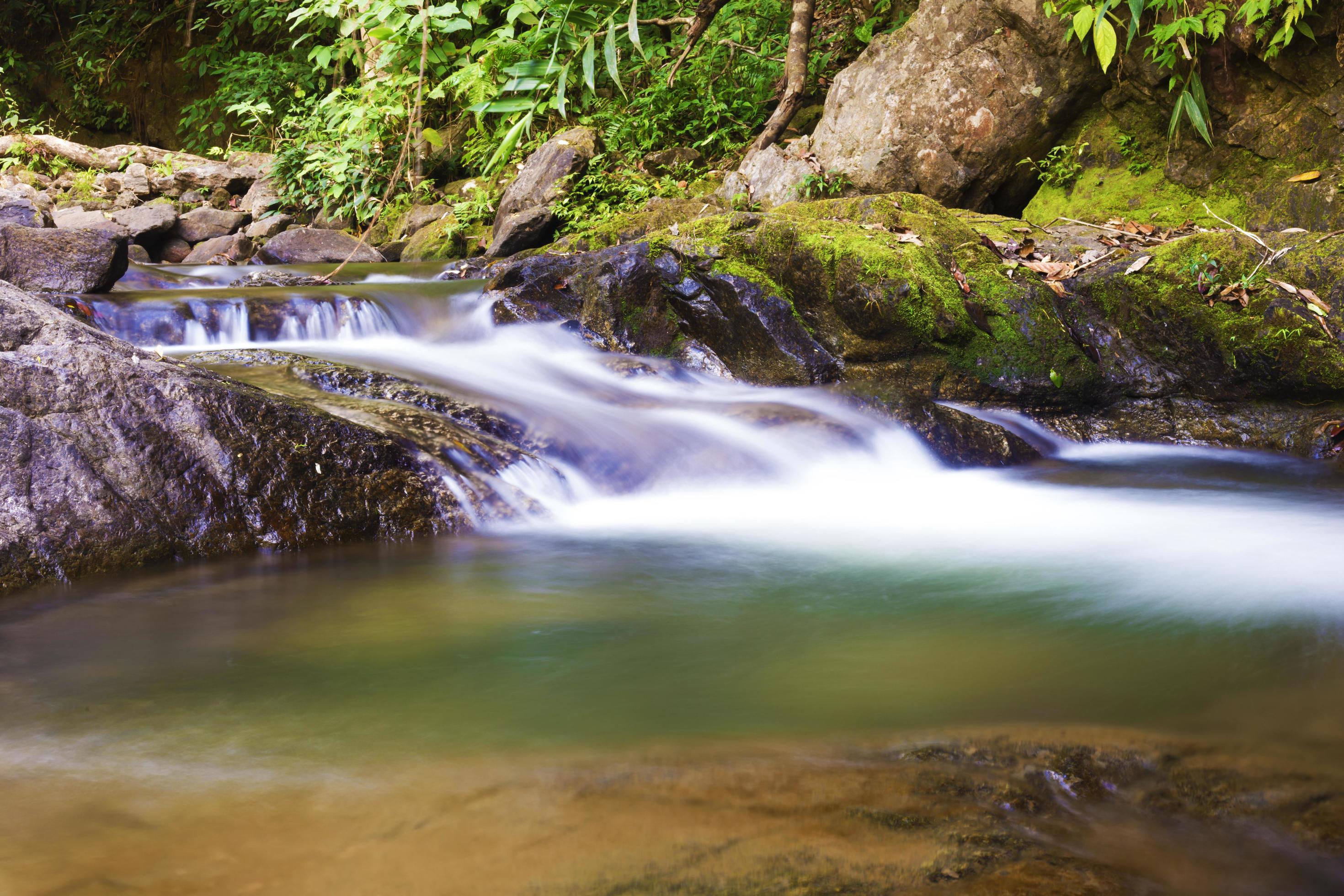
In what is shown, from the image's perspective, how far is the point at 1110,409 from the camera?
589 cm

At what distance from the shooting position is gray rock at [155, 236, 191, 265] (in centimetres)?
1098

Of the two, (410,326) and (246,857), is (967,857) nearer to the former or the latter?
(246,857)

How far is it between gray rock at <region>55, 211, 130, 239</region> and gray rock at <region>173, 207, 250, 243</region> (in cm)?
72

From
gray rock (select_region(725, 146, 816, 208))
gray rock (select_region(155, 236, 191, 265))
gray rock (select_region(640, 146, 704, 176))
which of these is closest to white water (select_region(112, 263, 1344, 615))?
gray rock (select_region(725, 146, 816, 208))

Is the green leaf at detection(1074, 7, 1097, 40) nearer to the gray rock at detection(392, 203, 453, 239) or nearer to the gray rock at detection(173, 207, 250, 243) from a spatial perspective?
the gray rock at detection(392, 203, 453, 239)

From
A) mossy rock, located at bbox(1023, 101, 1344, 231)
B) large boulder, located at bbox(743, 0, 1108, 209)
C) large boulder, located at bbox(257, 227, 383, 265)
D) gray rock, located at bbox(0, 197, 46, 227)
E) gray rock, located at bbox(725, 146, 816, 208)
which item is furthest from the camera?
large boulder, located at bbox(257, 227, 383, 265)

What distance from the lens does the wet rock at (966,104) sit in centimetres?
780

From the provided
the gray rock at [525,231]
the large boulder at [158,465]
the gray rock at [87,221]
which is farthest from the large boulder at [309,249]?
the large boulder at [158,465]

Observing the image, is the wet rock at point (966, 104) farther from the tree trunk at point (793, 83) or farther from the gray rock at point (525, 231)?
the gray rock at point (525, 231)

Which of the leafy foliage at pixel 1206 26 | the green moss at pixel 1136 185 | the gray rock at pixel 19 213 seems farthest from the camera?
the gray rock at pixel 19 213

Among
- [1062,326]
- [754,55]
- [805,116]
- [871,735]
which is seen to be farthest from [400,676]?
[754,55]

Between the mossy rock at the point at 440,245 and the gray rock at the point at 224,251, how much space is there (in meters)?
1.82

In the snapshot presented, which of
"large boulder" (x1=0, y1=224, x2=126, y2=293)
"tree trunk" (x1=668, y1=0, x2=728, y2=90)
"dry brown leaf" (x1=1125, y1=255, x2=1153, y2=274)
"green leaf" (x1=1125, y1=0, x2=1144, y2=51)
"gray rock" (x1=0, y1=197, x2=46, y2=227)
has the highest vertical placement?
"tree trunk" (x1=668, y1=0, x2=728, y2=90)

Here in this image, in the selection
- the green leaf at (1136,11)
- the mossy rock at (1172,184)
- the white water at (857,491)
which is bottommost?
the white water at (857,491)
